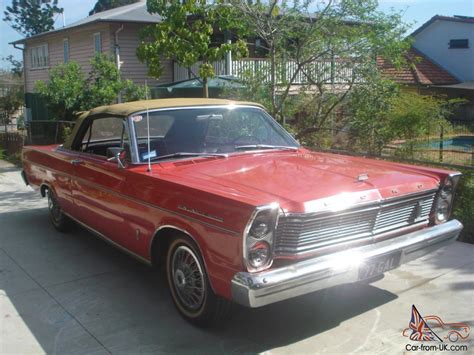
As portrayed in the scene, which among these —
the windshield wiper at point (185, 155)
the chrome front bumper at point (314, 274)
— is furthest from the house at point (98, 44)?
the chrome front bumper at point (314, 274)

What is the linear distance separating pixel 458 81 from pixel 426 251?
989 inches

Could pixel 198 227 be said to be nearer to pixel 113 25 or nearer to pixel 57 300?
pixel 57 300

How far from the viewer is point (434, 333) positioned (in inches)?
154

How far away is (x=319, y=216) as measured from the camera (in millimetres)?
3551

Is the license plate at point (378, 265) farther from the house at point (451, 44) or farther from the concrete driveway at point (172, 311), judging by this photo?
the house at point (451, 44)

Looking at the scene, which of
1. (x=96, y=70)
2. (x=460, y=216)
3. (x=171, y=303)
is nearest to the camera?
(x=171, y=303)

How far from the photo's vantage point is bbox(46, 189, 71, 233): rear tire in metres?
6.53

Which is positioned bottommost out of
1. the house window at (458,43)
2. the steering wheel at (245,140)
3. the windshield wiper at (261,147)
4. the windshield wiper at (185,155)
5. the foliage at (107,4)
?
the windshield wiper at (185,155)

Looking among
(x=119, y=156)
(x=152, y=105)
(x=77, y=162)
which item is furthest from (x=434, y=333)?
(x=77, y=162)

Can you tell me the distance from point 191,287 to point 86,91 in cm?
1117

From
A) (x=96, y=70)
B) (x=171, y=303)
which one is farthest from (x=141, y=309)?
(x=96, y=70)

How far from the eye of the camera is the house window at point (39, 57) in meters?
27.0

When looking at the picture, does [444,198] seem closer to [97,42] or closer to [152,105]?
[152,105]

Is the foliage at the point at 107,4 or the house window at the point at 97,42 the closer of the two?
the house window at the point at 97,42
